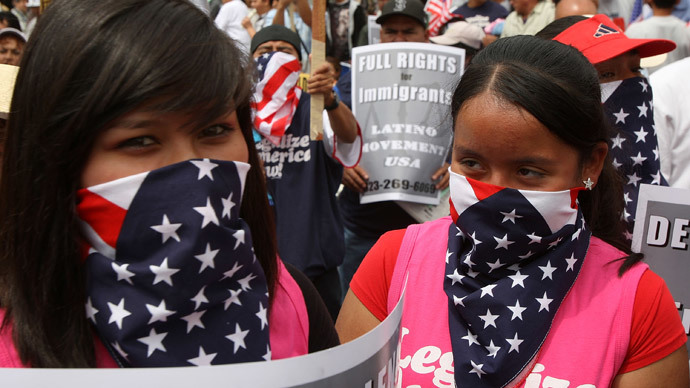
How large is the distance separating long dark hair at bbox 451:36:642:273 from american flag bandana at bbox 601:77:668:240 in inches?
33.5

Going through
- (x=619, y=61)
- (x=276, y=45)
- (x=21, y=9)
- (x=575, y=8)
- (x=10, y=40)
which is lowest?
(x=619, y=61)

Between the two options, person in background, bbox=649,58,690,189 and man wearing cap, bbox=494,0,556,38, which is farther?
man wearing cap, bbox=494,0,556,38

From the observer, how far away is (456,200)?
77.0 inches

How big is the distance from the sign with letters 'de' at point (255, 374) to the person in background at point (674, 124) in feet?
10.3

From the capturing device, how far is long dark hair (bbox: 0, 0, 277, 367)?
4.05ft

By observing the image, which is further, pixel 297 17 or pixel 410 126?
pixel 297 17

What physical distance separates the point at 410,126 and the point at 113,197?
11.0ft

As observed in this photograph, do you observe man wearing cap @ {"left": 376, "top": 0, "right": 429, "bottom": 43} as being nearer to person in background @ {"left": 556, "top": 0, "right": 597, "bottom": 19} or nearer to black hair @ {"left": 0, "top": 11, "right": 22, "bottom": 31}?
person in background @ {"left": 556, "top": 0, "right": 597, "bottom": 19}

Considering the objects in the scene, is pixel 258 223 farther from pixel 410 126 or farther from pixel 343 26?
pixel 343 26

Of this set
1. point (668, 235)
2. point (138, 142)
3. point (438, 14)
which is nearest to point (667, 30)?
point (438, 14)

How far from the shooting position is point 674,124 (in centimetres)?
376

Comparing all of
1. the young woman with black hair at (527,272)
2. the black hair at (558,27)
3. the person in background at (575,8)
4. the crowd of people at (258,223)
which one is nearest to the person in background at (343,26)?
the person in background at (575,8)

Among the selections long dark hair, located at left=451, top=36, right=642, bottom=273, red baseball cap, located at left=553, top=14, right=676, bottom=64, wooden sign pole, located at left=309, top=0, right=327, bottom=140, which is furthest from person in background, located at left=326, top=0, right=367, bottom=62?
long dark hair, located at left=451, top=36, right=642, bottom=273

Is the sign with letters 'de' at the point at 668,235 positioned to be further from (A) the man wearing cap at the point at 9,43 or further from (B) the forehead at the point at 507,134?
(A) the man wearing cap at the point at 9,43
